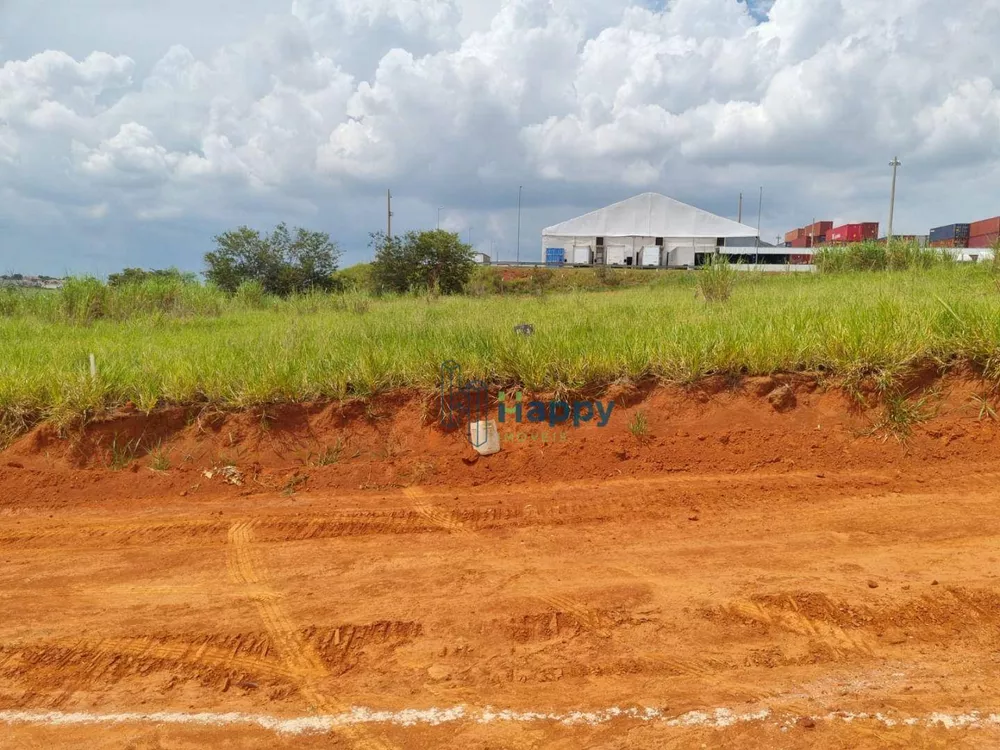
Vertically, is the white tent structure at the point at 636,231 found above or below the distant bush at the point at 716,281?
above

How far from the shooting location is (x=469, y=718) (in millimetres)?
2549

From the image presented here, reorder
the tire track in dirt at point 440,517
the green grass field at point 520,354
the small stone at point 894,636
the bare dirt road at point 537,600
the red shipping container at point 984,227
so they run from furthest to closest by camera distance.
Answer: the red shipping container at point 984,227 → the green grass field at point 520,354 → the tire track in dirt at point 440,517 → the small stone at point 894,636 → the bare dirt road at point 537,600

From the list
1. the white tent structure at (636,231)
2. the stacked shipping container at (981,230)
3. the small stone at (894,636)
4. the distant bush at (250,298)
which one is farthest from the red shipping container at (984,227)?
the small stone at (894,636)

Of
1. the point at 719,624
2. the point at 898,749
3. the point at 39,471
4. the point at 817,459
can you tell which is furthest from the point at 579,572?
the point at 39,471

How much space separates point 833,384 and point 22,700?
5478 millimetres

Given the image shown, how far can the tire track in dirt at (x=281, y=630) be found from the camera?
8.63 ft

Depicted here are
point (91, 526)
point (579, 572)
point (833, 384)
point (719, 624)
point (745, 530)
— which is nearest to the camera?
point (719, 624)

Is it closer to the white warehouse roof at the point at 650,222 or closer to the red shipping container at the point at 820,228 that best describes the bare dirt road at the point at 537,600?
the white warehouse roof at the point at 650,222

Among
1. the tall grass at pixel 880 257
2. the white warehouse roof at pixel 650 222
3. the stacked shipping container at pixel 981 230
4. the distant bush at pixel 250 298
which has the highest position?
the white warehouse roof at pixel 650 222

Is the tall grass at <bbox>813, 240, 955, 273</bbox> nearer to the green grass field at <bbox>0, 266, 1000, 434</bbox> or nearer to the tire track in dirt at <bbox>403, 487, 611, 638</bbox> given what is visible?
the green grass field at <bbox>0, 266, 1000, 434</bbox>

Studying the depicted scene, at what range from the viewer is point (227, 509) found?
4695 mm

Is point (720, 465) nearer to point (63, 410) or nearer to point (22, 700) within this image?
point (22, 700)

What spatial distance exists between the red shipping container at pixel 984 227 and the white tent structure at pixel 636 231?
1399 cm

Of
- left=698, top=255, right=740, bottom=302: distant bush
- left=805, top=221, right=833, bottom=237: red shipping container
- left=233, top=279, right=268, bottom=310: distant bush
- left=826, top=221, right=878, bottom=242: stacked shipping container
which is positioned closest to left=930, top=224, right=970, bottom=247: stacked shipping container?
left=826, top=221, right=878, bottom=242: stacked shipping container
